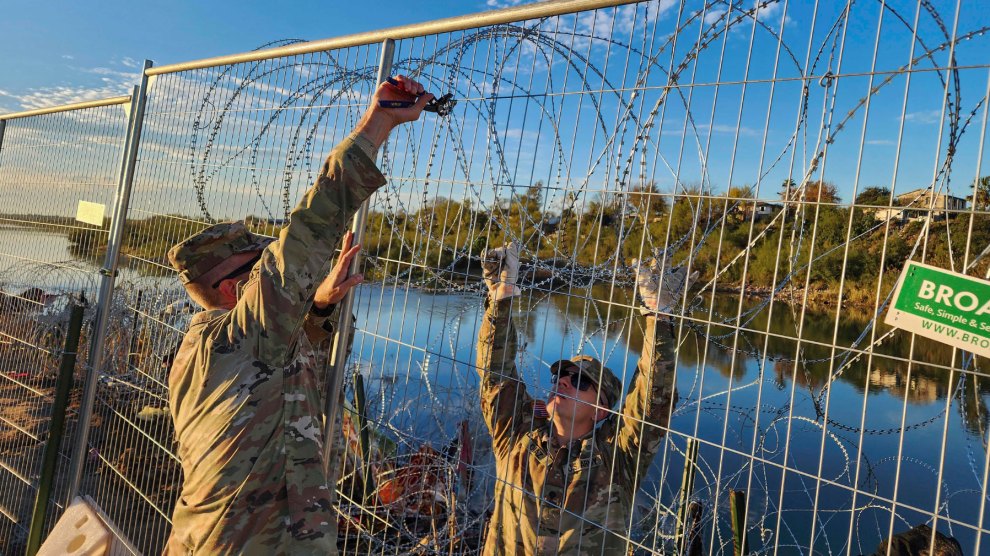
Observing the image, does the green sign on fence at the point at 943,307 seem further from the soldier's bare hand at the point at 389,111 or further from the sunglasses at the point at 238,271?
the sunglasses at the point at 238,271

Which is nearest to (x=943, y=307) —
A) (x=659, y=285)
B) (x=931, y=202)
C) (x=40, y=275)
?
(x=931, y=202)

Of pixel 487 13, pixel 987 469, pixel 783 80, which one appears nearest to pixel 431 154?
pixel 487 13

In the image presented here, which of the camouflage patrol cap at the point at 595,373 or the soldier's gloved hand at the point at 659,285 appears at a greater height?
the soldier's gloved hand at the point at 659,285

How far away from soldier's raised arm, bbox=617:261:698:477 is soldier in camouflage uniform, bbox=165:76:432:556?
35.5 inches

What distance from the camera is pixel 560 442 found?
2.61m

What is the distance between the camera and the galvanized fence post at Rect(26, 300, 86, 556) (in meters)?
3.98

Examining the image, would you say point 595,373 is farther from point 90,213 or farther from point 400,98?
point 90,213

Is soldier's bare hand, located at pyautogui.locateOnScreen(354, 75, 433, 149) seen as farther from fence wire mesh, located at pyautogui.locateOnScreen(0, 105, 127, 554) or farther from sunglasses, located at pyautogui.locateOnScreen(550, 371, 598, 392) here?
fence wire mesh, located at pyautogui.locateOnScreen(0, 105, 127, 554)

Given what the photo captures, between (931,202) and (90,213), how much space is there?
15.4 ft

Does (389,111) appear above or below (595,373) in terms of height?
above

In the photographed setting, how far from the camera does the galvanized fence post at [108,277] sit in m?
3.92

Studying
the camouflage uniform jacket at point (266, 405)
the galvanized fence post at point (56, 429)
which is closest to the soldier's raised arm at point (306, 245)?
the camouflage uniform jacket at point (266, 405)

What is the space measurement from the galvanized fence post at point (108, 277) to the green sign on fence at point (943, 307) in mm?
4158

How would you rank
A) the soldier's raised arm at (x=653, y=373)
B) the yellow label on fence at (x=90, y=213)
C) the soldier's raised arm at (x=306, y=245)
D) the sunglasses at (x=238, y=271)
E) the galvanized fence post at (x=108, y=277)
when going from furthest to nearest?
the yellow label on fence at (x=90, y=213)
the galvanized fence post at (x=108, y=277)
the sunglasses at (x=238, y=271)
the soldier's raised arm at (x=653, y=373)
the soldier's raised arm at (x=306, y=245)
